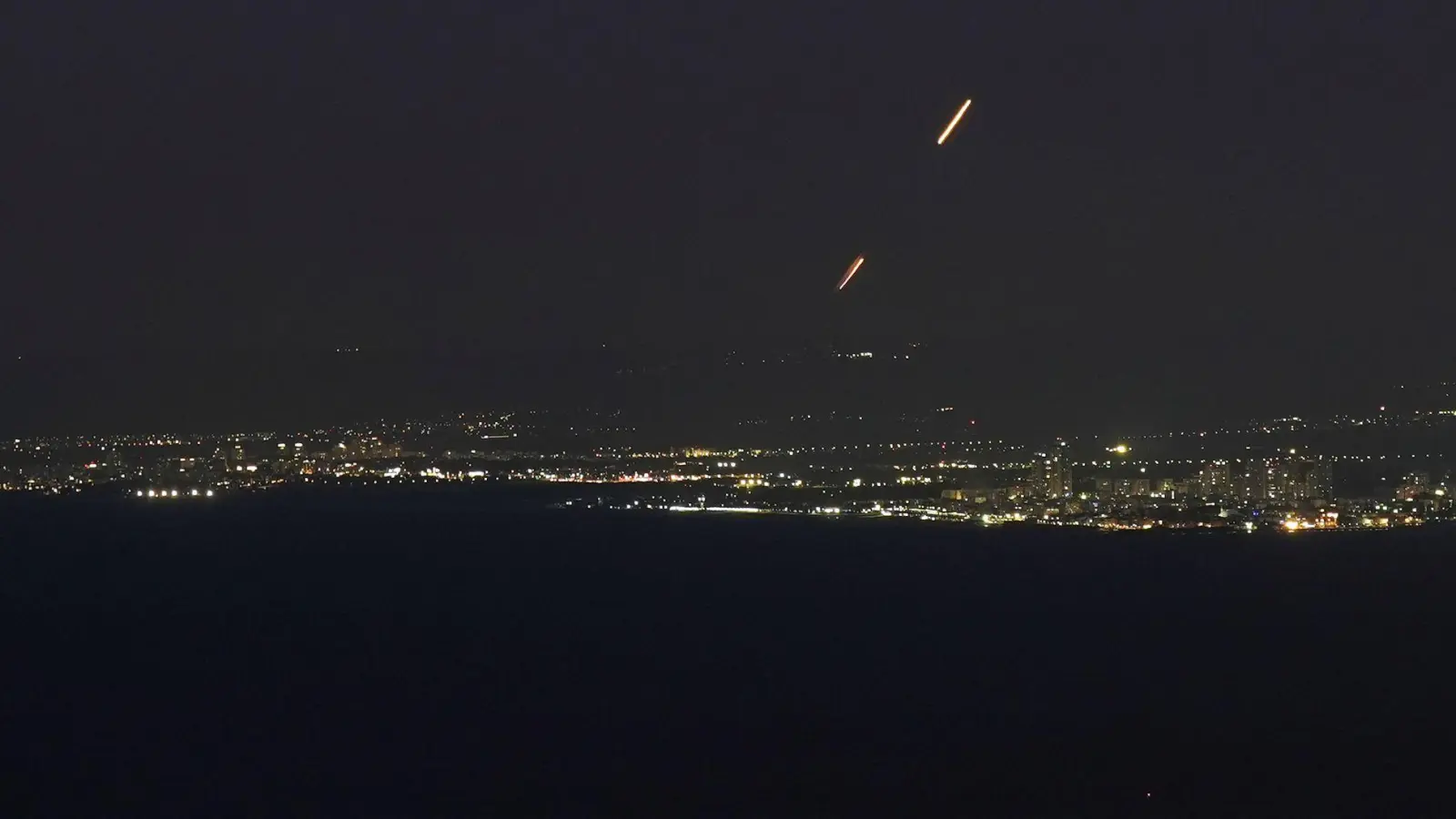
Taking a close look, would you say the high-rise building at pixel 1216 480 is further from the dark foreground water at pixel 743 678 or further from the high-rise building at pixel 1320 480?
the dark foreground water at pixel 743 678

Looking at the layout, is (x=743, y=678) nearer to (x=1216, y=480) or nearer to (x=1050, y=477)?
(x=1216, y=480)

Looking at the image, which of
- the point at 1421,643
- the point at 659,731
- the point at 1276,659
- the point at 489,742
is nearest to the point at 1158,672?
the point at 1276,659

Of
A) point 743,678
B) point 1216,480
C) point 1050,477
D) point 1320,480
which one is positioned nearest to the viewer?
point 743,678

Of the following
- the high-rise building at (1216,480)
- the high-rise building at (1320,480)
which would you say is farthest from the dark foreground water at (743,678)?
the high-rise building at (1216,480)

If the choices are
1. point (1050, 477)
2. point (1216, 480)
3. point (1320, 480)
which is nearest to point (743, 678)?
point (1320, 480)

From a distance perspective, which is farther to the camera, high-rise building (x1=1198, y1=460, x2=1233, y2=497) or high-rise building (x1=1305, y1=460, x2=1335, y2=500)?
high-rise building (x1=1198, y1=460, x2=1233, y2=497)

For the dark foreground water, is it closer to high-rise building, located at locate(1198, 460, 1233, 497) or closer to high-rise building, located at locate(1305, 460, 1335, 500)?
high-rise building, located at locate(1305, 460, 1335, 500)

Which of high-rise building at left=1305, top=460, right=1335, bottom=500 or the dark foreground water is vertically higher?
high-rise building at left=1305, top=460, right=1335, bottom=500

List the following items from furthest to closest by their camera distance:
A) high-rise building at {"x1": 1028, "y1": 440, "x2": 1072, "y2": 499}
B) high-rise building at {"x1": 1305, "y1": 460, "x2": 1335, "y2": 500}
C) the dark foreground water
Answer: high-rise building at {"x1": 1028, "y1": 440, "x2": 1072, "y2": 499} → high-rise building at {"x1": 1305, "y1": 460, "x2": 1335, "y2": 500} → the dark foreground water

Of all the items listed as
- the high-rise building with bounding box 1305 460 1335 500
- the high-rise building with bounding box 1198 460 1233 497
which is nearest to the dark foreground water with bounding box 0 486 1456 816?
the high-rise building with bounding box 1305 460 1335 500
